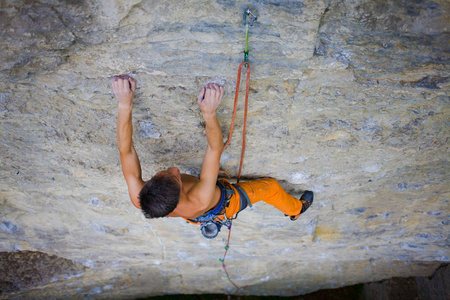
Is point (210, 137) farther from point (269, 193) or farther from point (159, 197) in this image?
point (269, 193)

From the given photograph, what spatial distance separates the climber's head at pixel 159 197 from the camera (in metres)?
2.22

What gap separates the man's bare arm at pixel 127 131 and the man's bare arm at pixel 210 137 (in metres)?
0.48

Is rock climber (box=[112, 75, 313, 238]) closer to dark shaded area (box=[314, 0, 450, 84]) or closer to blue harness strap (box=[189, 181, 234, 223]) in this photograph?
A: blue harness strap (box=[189, 181, 234, 223])

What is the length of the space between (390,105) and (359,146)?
19.3 inches

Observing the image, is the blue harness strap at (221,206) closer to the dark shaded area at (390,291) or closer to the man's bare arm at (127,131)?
the man's bare arm at (127,131)

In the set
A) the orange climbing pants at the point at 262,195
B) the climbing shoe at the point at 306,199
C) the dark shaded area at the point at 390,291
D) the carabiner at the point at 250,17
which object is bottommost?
the dark shaded area at the point at 390,291

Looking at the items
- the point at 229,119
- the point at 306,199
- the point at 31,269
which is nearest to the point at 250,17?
the point at 229,119

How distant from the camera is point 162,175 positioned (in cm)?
234

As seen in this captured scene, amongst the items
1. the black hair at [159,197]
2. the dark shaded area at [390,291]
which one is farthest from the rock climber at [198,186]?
the dark shaded area at [390,291]

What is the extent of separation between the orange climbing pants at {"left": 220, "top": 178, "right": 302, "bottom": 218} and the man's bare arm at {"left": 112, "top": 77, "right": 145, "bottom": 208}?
0.83m

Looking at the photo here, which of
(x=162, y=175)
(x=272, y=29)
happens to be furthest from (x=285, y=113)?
(x=162, y=175)

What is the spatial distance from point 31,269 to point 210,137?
3.78 m

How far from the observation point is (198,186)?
8.32 feet

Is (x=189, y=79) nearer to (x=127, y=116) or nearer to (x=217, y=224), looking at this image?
(x=127, y=116)
